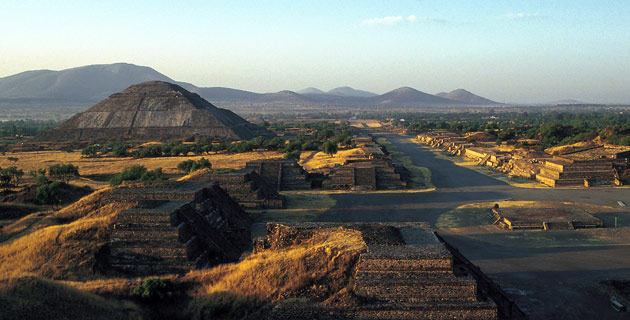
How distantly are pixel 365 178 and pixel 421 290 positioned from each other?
2596 cm

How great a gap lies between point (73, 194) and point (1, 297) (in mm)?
23502

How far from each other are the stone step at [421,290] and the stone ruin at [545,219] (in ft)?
47.6

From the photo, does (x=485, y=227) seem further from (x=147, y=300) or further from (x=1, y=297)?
(x=1, y=297)

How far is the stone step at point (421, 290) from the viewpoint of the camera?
37.0 ft

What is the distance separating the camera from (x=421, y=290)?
1132 cm

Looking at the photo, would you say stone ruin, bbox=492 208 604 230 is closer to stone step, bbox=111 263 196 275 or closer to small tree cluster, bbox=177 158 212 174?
stone step, bbox=111 263 196 275

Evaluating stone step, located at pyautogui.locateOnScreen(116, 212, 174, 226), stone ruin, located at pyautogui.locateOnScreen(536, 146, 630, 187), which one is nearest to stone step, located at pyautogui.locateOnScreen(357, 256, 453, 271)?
stone step, located at pyautogui.locateOnScreen(116, 212, 174, 226)

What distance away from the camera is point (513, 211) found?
26891 mm

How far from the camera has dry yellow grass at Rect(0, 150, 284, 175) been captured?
49.8m

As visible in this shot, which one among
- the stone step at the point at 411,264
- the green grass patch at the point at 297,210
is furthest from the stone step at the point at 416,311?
the green grass patch at the point at 297,210

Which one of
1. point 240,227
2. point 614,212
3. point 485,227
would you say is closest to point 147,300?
point 240,227

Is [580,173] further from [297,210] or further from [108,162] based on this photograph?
[108,162]

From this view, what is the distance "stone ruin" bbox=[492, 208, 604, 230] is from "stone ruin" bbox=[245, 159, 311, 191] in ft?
54.8

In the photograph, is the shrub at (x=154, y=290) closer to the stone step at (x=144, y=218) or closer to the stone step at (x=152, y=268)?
the stone step at (x=152, y=268)
